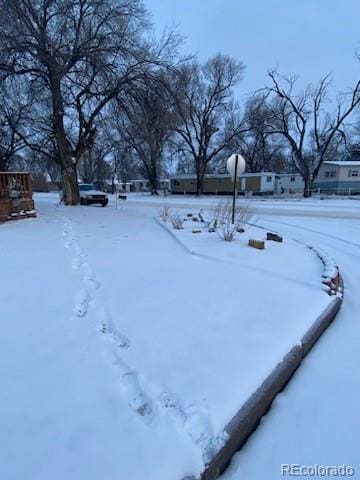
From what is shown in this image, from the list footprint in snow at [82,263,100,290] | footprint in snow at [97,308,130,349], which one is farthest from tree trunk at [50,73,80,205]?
footprint in snow at [97,308,130,349]

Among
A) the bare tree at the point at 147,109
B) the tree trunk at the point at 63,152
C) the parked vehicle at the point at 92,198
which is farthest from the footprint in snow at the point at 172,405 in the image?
the parked vehicle at the point at 92,198

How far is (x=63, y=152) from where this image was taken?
14891 millimetres

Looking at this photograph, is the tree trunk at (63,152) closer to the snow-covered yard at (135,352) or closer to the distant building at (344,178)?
the snow-covered yard at (135,352)

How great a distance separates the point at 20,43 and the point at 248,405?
1248 centimetres

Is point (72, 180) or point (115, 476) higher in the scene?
point (72, 180)

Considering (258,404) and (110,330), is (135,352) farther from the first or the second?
(258,404)

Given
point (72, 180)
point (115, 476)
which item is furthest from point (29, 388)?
point (72, 180)

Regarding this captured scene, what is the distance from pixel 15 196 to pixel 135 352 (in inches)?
355

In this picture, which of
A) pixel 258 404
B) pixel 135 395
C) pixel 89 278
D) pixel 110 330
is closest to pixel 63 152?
pixel 89 278

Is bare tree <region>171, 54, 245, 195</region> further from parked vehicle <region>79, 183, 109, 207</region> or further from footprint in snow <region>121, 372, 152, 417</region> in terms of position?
footprint in snow <region>121, 372, 152, 417</region>

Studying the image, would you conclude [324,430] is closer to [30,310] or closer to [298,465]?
[298,465]

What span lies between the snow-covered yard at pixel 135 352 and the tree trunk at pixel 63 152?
10.2 meters

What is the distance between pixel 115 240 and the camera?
6.66m

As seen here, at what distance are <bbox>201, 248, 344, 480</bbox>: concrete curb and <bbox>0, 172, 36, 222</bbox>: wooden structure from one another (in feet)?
31.0
